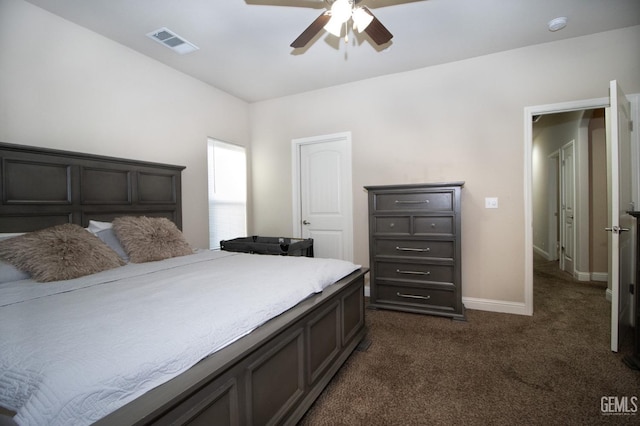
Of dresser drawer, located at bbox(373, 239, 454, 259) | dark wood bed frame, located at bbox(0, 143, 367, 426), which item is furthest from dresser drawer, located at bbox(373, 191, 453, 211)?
dark wood bed frame, located at bbox(0, 143, 367, 426)

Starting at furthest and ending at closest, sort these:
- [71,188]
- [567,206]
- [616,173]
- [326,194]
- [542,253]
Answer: [542,253] < [567,206] < [326,194] < [71,188] < [616,173]

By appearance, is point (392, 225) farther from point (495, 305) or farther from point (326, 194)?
point (495, 305)

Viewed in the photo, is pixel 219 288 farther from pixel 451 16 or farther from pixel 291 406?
pixel 451 16

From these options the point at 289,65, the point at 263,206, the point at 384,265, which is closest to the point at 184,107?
the point at 289,65

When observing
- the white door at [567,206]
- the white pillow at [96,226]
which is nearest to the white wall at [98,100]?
the white pillow at [96,226]

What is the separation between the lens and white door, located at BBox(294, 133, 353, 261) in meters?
3.79

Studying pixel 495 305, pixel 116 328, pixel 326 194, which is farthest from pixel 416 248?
pixel 116 328

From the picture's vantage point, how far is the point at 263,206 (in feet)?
14.4

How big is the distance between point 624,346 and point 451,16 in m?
3.05

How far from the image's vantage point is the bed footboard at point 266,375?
0.83 metres

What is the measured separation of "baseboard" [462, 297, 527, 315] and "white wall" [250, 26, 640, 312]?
28mm

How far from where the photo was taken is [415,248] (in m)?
2.97

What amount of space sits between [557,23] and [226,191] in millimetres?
4013

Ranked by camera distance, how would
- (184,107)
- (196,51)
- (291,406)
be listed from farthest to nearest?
1. (184,107)
2. (196,51)
3. (291,406)
